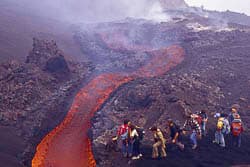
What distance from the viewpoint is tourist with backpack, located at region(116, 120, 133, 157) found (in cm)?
1593

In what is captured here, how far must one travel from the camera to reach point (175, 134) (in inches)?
647

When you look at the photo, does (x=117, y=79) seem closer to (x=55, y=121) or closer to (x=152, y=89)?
(x=152, y=89)

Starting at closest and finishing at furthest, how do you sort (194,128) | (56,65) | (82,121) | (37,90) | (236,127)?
(236,127) < (194,128) < (82,121) < (37,90) < (56,65)

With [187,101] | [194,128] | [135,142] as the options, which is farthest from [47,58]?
[194,128]

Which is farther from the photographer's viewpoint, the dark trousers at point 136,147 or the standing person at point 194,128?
the standing person at point 194,128

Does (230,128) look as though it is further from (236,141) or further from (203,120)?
(203,120)

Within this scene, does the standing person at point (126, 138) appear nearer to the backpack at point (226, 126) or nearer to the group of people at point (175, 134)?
the group of people at point (175, 134)

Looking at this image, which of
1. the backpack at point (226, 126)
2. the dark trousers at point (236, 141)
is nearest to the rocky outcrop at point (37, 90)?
the backpack at point (226, 126)

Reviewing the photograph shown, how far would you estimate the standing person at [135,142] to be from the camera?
15.9 meters

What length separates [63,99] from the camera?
25.4m

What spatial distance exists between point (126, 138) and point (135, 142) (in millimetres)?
499

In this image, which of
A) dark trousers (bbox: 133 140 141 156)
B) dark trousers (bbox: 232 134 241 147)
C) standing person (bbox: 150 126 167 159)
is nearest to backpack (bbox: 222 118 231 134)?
dark trousers (bbox: 232 134 241 147)

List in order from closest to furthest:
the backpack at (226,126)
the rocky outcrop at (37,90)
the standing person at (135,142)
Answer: the standing person at (135,142) → the backpack at (226,126) → the rocky outcrop at (37,90)

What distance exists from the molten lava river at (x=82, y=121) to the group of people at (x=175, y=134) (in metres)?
2.23
